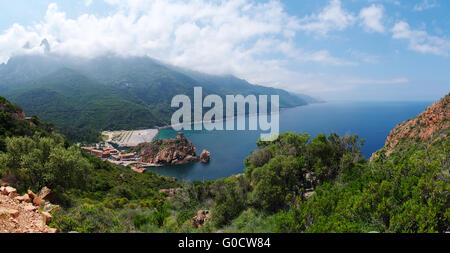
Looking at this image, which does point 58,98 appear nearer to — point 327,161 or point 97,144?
point 97,144

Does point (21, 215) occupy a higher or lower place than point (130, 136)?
higher

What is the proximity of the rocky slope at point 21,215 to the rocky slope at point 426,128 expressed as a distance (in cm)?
2856

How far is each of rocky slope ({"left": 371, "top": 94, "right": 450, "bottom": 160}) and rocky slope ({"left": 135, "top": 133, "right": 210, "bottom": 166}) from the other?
56472 millimetres

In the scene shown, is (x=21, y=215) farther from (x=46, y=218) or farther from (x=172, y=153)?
(x=172, y=153)

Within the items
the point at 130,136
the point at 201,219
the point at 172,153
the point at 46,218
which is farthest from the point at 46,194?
the point at 130,136

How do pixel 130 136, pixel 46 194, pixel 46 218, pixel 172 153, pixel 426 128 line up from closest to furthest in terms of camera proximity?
1. pixel 46 218
2. pixel 46 194
3. pixel 426 128
4. pixel 172 153
5. pixel 130 136

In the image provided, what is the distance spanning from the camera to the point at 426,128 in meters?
27.1

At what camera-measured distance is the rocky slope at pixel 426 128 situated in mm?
24688

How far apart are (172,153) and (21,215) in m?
71.6

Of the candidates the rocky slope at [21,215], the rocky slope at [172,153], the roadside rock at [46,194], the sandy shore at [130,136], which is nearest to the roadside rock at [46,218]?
the rocky slope at [21,215]

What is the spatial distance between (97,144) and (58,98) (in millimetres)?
91115

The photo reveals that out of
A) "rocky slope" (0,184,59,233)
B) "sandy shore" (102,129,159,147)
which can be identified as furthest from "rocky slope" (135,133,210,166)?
"rocky slope" (0,184,59,233)

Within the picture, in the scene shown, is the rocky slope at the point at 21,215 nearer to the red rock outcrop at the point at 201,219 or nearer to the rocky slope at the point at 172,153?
the red rock outcrop at the point at 201,219
